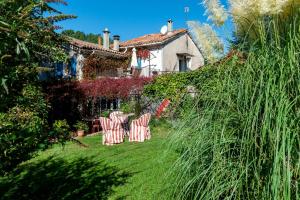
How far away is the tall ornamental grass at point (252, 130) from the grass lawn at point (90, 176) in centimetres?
79

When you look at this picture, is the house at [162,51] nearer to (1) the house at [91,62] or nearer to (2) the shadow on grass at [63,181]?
(1) the house at [91,62]

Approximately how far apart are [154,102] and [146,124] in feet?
15.5

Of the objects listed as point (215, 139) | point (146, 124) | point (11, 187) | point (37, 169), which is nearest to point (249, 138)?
point (215, 139)

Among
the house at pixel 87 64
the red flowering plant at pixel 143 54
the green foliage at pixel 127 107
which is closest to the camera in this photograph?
the green foliage at pixel 127 107

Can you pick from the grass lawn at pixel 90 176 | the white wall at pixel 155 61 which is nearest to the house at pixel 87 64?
the white wall at pixel 155 61

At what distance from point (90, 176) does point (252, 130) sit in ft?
14.9

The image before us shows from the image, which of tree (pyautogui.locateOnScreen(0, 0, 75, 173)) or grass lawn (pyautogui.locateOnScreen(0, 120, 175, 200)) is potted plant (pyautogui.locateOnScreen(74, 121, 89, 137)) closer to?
grass lawn (pyautogui.locateOnScreen(0, 120, 175, 200))

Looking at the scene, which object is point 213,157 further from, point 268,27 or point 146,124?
point 146,124

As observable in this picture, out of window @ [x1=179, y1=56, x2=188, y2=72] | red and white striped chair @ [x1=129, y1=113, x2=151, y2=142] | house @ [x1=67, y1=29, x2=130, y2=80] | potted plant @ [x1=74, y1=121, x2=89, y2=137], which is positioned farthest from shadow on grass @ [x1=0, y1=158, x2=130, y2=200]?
window @ [x1=179, y1=56, x2=188, y2=72]

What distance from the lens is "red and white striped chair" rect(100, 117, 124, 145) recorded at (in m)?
10.8

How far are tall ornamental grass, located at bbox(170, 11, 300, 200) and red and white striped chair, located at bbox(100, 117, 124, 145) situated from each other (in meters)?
8.17

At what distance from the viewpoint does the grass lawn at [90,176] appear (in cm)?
521

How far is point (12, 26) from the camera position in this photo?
Result: 1.67m

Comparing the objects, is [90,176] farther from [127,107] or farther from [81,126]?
[127,107]
